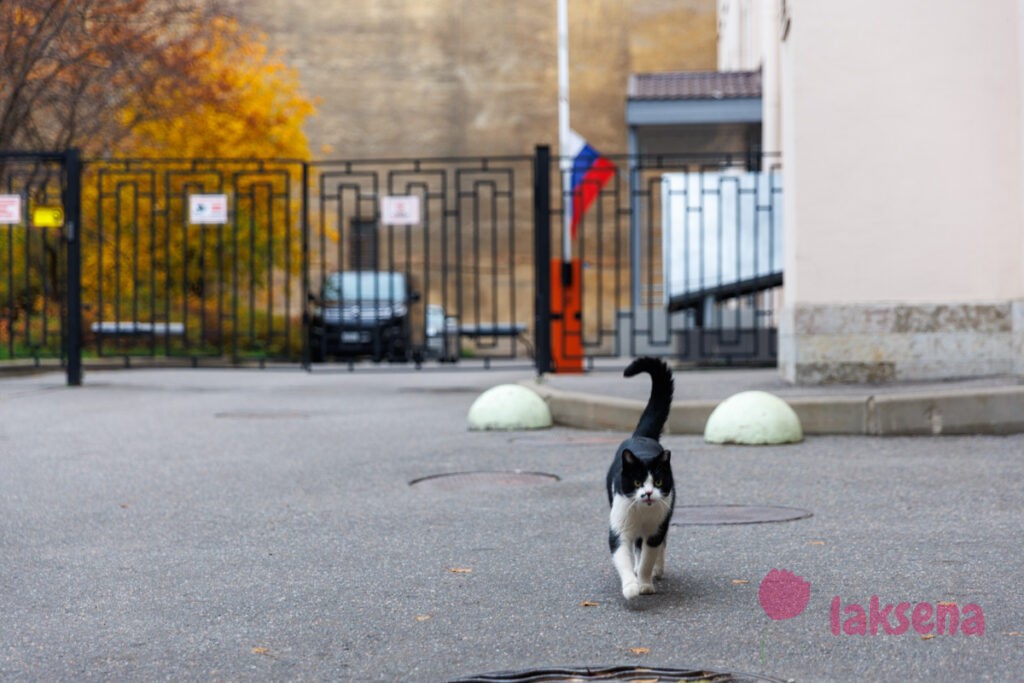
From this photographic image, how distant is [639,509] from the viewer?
5.27 meters

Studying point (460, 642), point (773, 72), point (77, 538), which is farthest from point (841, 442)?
point (773, 72)

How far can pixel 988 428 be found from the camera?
10938 mm

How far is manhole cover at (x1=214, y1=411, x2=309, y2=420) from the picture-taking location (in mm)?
14125

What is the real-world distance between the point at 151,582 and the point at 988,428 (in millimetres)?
6822

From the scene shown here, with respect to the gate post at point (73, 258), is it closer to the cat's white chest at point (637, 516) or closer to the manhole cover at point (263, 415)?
the manhole cover at point (263, 415)

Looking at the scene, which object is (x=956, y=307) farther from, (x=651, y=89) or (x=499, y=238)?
(x=499, y=238)

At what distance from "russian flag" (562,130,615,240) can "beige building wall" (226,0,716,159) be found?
66.3 feet

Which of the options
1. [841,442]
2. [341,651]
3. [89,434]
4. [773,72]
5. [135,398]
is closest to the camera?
[341,651]

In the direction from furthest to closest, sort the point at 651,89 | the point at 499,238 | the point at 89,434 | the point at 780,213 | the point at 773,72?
the point at 499,238 → the point at 651,89 → the point at 773,72 → the point at 780,213 → the point at 89,434

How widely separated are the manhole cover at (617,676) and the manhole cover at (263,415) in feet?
32.4

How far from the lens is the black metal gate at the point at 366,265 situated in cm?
1956

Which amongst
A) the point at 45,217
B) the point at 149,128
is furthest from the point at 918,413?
the point at 149,128

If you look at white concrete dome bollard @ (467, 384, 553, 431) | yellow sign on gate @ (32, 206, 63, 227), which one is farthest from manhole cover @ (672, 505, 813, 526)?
yellow sign on gate @ (32, 206, 63, 227)

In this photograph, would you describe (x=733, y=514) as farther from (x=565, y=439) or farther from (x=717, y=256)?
(x=717, y=256)
